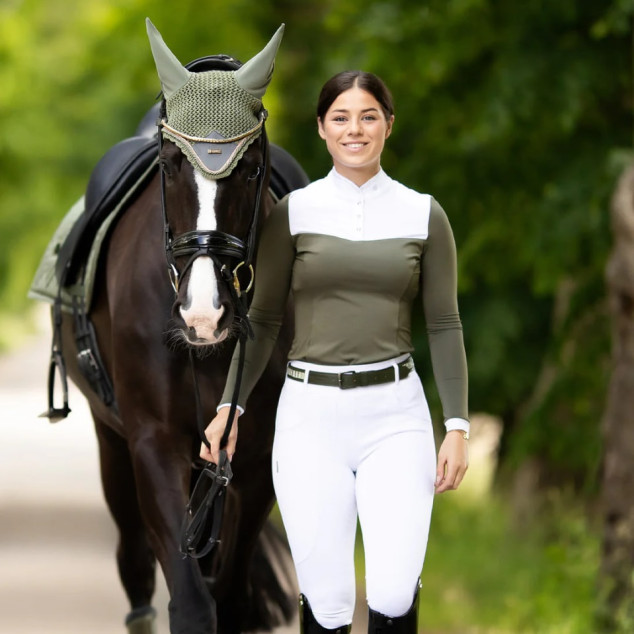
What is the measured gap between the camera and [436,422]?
11859mm

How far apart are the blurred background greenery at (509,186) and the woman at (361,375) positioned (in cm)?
360

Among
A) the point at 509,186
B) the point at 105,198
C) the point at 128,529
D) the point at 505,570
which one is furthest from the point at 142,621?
the point at 505,570

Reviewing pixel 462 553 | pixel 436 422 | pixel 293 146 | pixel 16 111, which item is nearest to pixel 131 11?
pixel 293 146

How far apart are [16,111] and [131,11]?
11.2 meters

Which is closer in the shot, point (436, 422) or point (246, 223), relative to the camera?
point (246, 223)

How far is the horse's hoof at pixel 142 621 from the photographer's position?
631 cm

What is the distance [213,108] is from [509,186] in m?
5.14

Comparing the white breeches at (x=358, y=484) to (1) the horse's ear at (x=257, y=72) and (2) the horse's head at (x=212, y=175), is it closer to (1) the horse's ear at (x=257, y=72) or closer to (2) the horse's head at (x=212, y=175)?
(2) the horse's head at (x=212, y=175)

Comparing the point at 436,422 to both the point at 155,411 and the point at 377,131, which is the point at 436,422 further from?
the point at 377,131

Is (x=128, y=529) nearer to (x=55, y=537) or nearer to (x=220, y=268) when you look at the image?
(x=220, y=268)

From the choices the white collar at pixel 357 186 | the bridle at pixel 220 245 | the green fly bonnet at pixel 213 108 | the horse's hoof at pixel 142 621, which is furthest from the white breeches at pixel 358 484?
the horse's hoof at pixel 142 621

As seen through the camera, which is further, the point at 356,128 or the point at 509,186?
the point at 509,186

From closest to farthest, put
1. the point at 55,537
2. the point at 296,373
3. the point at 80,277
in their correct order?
the point at 296,373, the point at 80,277, the point at 55,537

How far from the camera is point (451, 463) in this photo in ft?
12.8
